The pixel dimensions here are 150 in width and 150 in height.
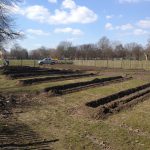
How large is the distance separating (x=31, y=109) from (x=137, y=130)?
7.03 m

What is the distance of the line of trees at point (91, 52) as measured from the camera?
12962 centimetres

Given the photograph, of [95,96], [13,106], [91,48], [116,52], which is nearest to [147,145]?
[13,106]

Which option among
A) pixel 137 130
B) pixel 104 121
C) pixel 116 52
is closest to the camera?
pixel 137 130

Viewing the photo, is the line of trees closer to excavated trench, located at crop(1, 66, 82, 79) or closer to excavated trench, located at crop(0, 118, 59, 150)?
excavated trench, located at crop(1, 66, 82, 79)

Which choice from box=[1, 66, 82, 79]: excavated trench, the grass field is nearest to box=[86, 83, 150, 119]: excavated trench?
the grass field

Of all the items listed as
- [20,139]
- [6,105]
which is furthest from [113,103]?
[20,139]

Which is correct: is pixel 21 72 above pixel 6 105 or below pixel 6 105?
above

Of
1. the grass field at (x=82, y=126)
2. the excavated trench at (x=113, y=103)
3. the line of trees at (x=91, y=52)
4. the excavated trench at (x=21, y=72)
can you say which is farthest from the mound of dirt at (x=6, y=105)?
the line of trees at (x=91, y=52)

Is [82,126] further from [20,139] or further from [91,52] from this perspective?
[91,52]

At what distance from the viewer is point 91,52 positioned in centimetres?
14500

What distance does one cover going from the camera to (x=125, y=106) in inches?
754

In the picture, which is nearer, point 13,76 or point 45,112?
point 45,112

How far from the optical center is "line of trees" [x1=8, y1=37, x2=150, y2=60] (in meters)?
130

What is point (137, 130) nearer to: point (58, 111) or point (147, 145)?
point (147, 145)
